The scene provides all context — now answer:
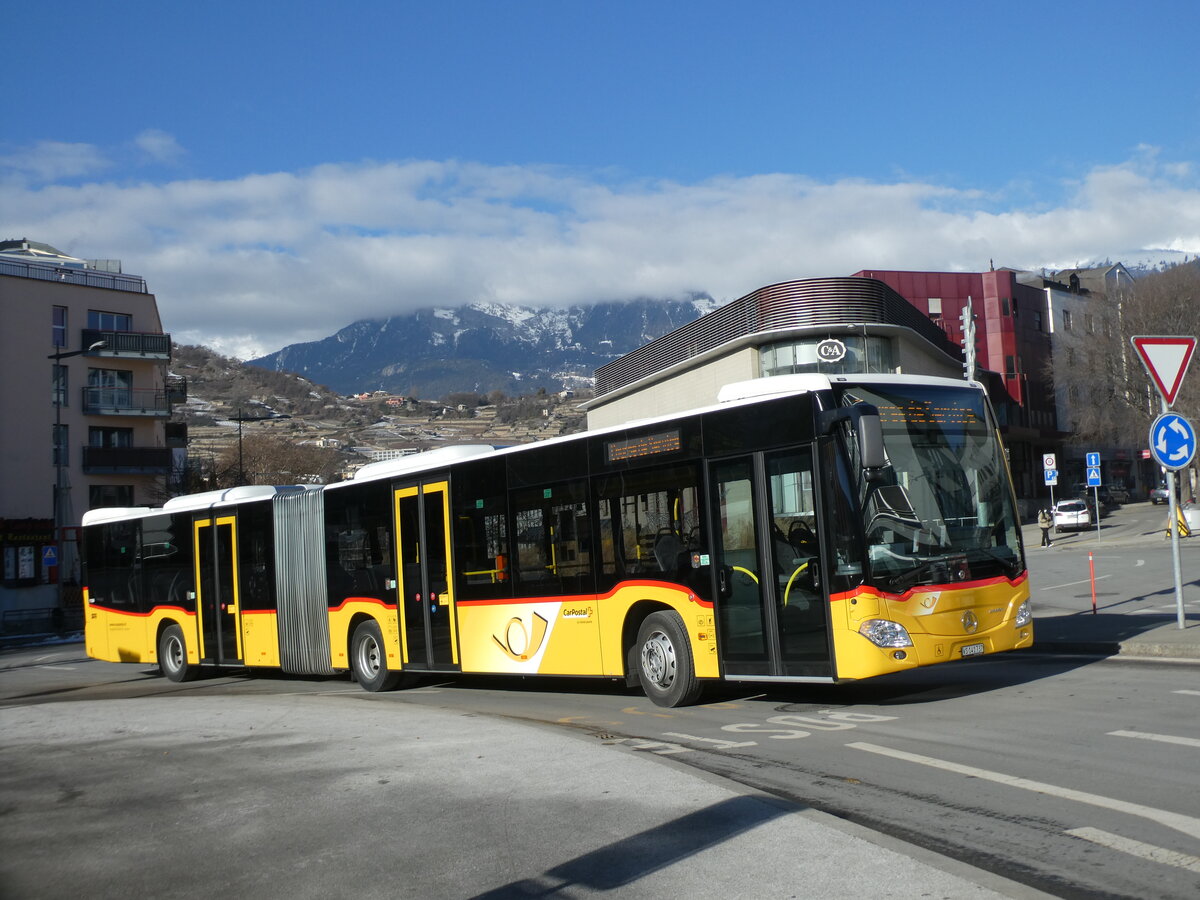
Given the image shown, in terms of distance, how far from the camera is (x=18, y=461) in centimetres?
5966

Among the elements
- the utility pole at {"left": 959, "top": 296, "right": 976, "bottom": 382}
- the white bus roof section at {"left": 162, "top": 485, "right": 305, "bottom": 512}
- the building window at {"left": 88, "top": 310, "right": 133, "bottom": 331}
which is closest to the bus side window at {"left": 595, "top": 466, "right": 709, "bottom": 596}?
the white bus roof section at {"left": 162, "top": 485, "right": 305, "bottom": 512}

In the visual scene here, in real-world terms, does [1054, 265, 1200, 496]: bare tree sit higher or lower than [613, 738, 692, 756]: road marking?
higher

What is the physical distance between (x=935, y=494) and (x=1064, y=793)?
14.4ft

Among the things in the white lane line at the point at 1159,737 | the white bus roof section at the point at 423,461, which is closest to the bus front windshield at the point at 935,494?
the white lane line at the point at 1159,737

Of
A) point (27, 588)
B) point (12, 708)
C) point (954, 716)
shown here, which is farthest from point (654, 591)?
point (27, 588)

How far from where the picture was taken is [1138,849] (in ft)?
18.4

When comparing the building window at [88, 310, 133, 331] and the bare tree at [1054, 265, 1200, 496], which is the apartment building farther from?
the bare tree at [1054, 265, 1200, 496]

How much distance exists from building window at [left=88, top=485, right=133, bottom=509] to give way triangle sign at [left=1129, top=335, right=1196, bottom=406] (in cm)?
5576

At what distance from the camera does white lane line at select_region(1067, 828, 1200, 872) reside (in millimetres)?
5353

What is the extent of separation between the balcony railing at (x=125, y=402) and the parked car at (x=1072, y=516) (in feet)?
154

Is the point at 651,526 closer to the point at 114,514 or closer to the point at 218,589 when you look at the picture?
the point at 218,589

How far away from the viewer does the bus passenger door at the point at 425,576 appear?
1541 centimetres

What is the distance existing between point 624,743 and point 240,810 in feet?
11.1

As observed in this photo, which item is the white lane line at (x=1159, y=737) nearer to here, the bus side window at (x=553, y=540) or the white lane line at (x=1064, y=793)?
the white lane line at (x=1064, y=793)
